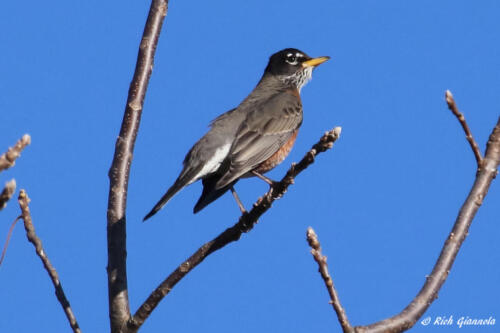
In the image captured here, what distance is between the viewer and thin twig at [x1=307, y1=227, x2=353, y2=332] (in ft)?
9.16

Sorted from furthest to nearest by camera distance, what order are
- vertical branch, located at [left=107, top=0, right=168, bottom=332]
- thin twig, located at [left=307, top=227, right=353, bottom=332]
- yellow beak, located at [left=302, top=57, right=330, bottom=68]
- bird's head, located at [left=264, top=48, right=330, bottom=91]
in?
bird's head, located at [left=264, top=48, right=330, bottom=91], yellow beak, located at [left=302, top=57, right=330, bottom=68], vertical branch, located at [left=107, top=0, right=168, bottom=332], thin twig, located at [left=307, top=227, right=353, bottom=332]

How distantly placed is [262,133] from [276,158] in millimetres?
255

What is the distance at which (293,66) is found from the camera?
8.27 metres

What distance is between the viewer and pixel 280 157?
6477 mm

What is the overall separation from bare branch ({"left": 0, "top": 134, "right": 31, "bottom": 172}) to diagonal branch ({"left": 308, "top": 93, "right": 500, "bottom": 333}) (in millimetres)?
1545

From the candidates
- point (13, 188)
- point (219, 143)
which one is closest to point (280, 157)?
point (219, 143)

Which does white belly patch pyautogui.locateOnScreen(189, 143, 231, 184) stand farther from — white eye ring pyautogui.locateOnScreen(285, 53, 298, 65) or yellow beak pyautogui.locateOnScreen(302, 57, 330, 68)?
white eye ring pyautogui.locateOnScreen(285, 53, 298, 65)

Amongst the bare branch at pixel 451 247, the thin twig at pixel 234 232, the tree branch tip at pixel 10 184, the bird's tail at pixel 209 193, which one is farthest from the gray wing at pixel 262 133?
the tree branch tip at pixel 10 184

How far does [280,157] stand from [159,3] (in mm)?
2346

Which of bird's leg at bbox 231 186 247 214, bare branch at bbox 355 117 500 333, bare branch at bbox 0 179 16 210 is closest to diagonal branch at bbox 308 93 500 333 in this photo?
bare branch at bbox 355 117 500 333

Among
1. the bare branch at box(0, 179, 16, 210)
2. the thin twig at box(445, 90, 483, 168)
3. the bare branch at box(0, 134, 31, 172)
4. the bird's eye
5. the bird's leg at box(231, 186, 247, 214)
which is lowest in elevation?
the bare branch at box(0, 179, 16, 210)

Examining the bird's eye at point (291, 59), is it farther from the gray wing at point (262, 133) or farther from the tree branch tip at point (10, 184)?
the tree branch tip at point (10, 184)

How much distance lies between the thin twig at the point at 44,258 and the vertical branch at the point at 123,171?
0.28m

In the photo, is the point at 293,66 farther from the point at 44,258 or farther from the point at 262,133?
the point at 44,258
